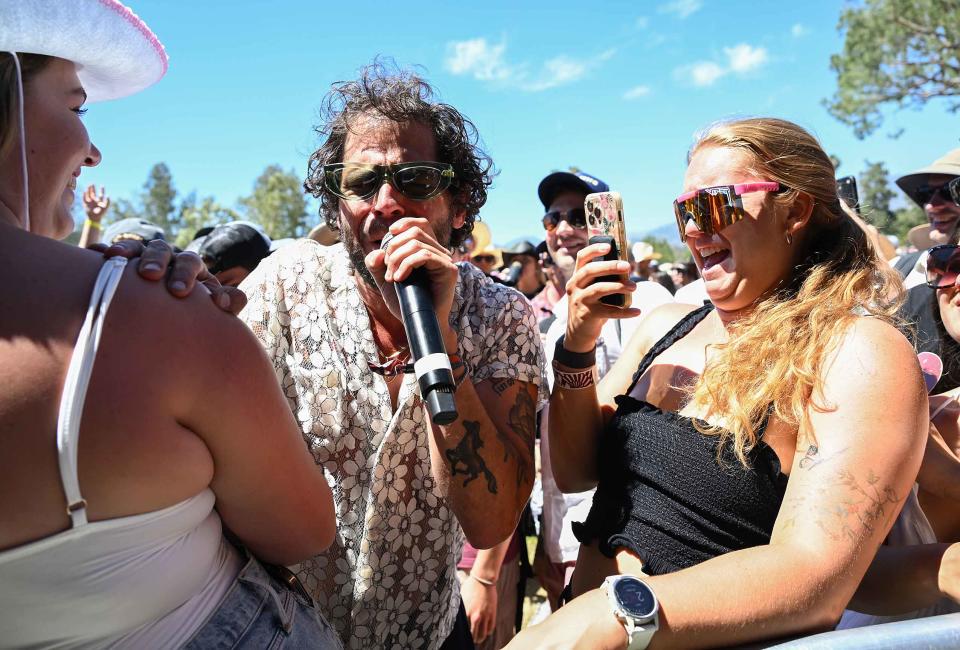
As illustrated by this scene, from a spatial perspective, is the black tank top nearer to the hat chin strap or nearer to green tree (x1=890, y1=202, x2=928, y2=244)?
the hat chin strap

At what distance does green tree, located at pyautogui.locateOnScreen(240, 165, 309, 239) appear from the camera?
5156 cm

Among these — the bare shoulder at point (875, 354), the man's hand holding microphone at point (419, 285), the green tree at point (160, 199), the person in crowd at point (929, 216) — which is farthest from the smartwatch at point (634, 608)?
the green tree at point (160, 199)

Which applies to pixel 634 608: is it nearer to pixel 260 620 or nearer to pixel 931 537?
pixel 260 620

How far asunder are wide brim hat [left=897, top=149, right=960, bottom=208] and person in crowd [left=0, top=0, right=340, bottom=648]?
4.84 m

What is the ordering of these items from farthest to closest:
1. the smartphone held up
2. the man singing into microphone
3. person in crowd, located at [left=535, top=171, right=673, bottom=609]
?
person in crowd, located at [left=535, top=171, right=673, bottom=609] → the man singing into microphone → the smartphone held up

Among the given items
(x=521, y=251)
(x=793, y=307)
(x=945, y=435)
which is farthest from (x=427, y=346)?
(x=521, y=251)

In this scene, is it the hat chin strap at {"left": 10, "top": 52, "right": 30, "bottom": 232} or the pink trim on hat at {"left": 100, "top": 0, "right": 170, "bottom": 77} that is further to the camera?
the pink trim on hat at {"left": 100, "top": 0, "right": 170, "bottom": 77}

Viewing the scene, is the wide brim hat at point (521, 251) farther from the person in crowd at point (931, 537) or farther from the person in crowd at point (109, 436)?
the person in crowd at point (109, 436)

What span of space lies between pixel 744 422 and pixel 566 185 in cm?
317

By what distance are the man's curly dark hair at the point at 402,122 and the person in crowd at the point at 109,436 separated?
0.99 metres

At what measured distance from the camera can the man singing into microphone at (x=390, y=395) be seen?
2018 millimetres

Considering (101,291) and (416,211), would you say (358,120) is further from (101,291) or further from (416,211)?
(101,291)

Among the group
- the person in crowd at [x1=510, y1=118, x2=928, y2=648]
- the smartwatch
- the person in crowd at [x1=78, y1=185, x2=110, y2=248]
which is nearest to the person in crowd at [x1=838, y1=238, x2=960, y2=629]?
the person in crowd at [x1=510, y1=118, x2=928, y2=648]

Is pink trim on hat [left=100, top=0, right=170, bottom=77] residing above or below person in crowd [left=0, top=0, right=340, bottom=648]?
above
